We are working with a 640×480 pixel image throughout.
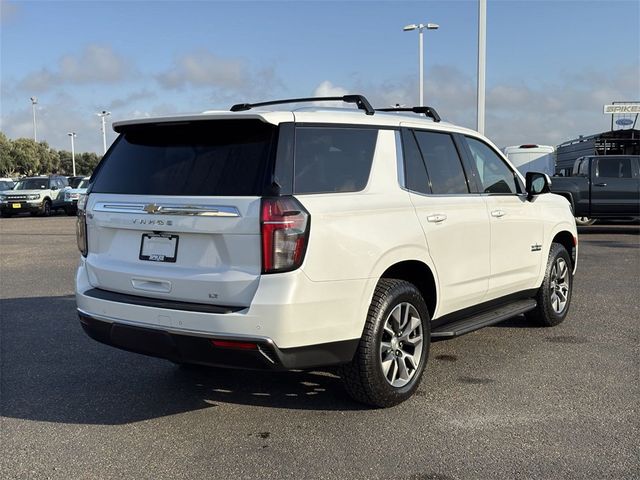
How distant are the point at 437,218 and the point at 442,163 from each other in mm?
588

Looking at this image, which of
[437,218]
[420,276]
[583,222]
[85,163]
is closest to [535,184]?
[437,218]

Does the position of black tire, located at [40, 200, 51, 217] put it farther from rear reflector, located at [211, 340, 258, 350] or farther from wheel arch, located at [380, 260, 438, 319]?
rear reflector, located at [211, 340, 258, 350]

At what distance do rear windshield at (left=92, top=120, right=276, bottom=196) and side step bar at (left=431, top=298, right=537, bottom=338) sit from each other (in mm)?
1916

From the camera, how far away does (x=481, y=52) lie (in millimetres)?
16422

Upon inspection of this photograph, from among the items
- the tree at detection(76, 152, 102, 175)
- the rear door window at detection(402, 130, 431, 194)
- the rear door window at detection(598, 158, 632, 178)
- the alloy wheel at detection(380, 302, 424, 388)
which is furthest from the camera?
the tree at detection(76, 152, 102, 175)

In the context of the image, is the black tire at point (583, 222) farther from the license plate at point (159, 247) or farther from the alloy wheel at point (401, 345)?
the license plate at point (159, 247)

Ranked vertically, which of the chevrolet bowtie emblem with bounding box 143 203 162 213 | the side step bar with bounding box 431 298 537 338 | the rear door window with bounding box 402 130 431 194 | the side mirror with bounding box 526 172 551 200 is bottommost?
the side step bar with bounding box 431 298 537 338

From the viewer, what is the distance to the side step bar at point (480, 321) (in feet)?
15.3

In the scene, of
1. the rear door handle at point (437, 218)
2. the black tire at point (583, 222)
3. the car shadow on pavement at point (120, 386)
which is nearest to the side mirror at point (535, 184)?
the rear door handle at point (437, 218)

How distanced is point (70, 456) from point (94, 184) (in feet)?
5.83

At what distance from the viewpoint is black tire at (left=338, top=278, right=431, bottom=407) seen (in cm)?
392

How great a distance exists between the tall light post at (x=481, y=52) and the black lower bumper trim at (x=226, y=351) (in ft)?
47.0

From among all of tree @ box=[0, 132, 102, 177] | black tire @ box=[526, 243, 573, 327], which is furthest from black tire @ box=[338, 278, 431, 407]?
tree @ box=[0, 132, 102, 177]

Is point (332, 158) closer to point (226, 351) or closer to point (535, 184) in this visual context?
point (226, 351)
